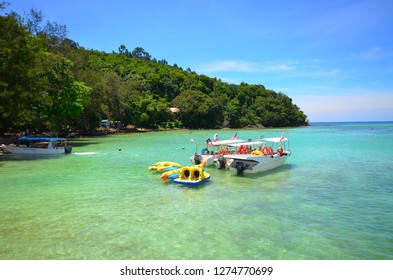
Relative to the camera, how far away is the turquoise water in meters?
9.05

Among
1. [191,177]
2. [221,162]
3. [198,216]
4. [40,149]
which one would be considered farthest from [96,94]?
[198,216]

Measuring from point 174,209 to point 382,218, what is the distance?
338 inches

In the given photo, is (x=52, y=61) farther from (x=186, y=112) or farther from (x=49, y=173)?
(x=186, y=112)

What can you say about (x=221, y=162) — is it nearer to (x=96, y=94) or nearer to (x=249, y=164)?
(x=249, y=164)

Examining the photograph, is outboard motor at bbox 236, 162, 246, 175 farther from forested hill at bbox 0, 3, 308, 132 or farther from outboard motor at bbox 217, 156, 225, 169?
forested hill at bbox 0, 3, 308, 132

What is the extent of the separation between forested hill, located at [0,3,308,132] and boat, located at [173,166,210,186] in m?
20.3

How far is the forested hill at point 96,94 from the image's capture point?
→ 1195 inches

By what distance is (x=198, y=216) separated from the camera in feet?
40.0

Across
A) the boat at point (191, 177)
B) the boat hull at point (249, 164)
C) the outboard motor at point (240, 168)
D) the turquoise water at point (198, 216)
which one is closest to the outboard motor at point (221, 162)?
the boat hull at point (249, 164)

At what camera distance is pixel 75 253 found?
877 cm

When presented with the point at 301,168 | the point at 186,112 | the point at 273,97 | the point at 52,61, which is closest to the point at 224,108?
the point at 186,112

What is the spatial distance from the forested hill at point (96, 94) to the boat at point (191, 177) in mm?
20320

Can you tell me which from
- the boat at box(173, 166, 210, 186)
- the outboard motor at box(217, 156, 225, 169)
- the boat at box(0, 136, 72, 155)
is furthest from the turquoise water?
the boat at box(0, 136, 72, 155)

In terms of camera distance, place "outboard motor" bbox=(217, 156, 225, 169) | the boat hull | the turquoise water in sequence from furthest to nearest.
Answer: "outboard motor" bbox=(217, 156, 225, 169)
the boat hull
the turquoise water
